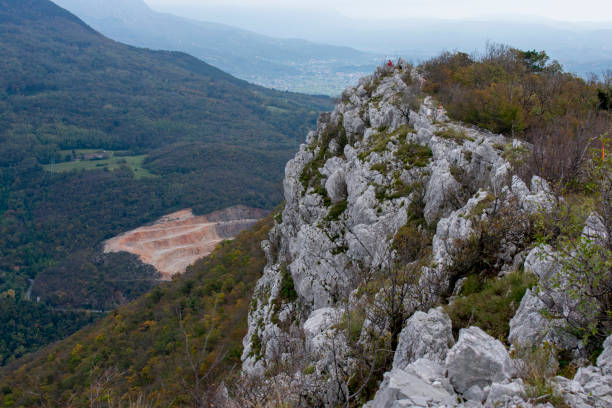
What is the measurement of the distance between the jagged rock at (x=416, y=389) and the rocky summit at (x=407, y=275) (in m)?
0.02

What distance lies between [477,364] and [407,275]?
4055 mm

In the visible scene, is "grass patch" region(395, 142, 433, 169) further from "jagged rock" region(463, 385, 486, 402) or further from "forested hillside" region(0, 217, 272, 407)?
"forested hillside" region(0, 217, 272, 407)

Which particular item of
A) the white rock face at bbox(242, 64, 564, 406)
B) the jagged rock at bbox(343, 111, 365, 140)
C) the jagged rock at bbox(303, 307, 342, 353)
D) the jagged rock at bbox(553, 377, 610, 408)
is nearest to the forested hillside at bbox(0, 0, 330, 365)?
the jagged rock at bbox(343, 111, 365, 140)

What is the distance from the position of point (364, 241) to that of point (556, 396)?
1038 cm

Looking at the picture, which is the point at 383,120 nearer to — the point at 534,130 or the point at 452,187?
the point at 534,130

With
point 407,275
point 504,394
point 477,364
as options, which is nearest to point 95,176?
point 407,275

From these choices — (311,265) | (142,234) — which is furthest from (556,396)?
(142,234)

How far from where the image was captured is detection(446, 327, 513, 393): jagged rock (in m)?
4.83

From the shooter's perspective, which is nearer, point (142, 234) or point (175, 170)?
point (142, 234)

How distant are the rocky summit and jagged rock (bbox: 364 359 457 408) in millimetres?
20

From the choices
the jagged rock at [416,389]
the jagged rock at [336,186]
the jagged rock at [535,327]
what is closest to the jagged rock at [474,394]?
the jagged rock at [416,389]

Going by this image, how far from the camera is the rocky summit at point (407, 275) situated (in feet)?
16.2

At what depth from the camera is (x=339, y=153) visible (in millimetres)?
24234

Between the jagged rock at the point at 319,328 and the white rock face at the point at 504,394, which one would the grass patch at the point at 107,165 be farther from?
the white rock face at the point at 504,394
